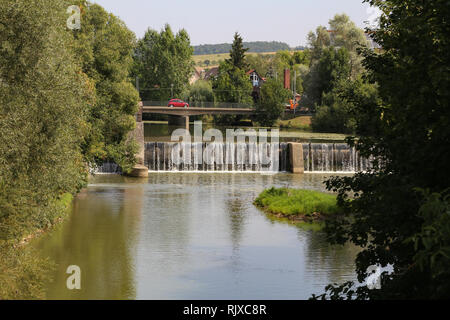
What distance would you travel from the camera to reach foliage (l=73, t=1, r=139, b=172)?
3341 cm

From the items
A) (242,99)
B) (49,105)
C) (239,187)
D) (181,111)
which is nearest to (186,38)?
(242,99)

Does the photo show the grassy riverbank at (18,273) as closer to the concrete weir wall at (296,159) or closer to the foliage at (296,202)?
the foliage at (296,202)

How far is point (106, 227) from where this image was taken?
27.8m

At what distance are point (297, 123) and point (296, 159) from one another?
38.2m

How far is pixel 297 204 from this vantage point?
32.1 m

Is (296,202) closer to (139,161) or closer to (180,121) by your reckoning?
(139,161)

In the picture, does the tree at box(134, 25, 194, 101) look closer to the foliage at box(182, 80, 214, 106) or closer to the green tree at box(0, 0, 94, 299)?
the foliage at box(182, 80, 214, 106)

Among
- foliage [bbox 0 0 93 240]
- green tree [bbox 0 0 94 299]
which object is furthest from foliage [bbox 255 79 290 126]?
foliage [bbox 0 0 93 240]

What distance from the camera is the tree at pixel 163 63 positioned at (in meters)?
110

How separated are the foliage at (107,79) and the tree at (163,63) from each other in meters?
72.1

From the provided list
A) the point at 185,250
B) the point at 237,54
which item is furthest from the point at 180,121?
the point at 185,250

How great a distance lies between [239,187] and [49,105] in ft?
73.3

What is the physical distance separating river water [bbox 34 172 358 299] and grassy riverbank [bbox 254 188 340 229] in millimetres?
871
